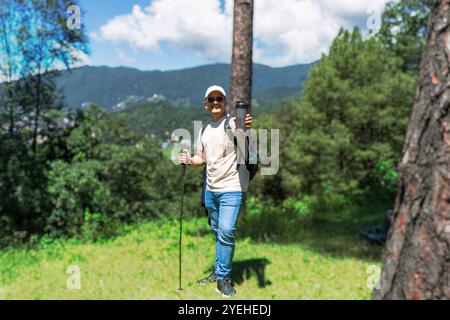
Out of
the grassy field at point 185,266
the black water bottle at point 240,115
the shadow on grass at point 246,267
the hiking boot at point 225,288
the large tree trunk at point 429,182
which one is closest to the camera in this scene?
the black water bottle at point 240,115

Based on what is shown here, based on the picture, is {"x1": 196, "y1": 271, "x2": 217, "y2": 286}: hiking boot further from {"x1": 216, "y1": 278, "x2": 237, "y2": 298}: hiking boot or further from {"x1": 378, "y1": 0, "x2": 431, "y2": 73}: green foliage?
{"x1": 378, "y1": 0, "x2": 431, "y2": 73}: green foliage

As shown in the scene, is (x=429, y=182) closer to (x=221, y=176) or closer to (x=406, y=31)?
(x=221, y=176)

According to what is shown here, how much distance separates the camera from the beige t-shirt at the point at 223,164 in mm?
1336

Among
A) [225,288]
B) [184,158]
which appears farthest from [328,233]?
[184,158]

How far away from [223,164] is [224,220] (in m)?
0.20

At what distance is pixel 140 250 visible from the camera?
6.75m

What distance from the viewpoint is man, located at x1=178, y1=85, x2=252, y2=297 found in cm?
133

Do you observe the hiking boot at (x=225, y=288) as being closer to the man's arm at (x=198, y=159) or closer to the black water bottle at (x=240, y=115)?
the man's arm at (x=198, y=159)

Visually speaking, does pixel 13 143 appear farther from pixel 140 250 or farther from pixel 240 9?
pixel 240 9

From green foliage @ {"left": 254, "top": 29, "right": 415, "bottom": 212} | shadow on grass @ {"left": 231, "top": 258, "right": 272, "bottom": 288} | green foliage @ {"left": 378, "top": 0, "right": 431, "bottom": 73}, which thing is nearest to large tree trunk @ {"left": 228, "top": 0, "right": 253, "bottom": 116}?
shadow on grass @ {"left": 231, "top": 258, "right": 272, "bottom": 288}

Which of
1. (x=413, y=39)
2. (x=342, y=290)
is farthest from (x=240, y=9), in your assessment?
(x=413, y=39)

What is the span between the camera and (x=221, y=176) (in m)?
1.37

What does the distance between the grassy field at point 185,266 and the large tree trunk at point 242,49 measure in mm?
1159

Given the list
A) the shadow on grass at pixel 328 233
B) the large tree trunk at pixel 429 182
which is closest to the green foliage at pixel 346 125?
the shadow on grass at pixel 328 233
